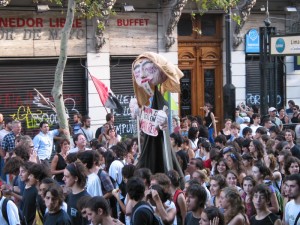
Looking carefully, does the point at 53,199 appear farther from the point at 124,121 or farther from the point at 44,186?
the point at 124,121

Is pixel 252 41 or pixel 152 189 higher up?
pixel 252 41

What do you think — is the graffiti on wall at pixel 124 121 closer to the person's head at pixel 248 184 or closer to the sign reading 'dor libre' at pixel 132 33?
the sign reading 'dor libre' at pixel 132 33

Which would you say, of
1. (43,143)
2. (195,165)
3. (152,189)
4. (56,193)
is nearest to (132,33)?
(43,143)

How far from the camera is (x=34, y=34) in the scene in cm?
2209

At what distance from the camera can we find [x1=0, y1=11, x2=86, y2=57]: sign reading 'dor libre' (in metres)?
→ 21.7

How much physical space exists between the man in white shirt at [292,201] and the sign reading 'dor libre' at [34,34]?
13.5 meters

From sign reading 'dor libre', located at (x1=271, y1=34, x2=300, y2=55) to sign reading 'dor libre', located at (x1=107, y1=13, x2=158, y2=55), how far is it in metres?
4.64

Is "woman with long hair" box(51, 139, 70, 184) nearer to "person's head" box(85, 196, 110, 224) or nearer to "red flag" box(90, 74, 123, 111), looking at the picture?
"person's head" box(85, 196, 110, 224)

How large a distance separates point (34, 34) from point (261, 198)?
14045 millimetres

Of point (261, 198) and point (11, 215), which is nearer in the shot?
point (261, 198)

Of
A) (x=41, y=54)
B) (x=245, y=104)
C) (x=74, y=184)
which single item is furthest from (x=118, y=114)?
(x=74, y=184)

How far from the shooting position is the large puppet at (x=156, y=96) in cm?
1227

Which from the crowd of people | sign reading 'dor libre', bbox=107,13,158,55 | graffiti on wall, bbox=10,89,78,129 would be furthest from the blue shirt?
sign reading 'dor libre', bbox=107,13,158,55

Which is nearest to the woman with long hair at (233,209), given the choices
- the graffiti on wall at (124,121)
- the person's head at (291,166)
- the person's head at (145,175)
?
the person's head at (145,175)
